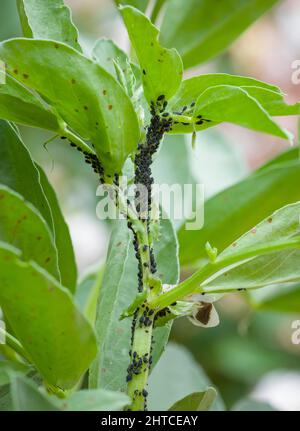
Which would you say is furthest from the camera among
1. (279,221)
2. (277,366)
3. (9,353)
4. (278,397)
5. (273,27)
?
(273,27)

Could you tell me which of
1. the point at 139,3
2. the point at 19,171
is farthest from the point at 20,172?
the point at 139,3

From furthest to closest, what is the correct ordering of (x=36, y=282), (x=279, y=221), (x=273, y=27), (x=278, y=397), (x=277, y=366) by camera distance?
(x=273, y=27) < (x=277, y=366) < (x=278, y=397) < (x=279, y=221) < (x=36, y=282)

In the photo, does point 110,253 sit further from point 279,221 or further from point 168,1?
point 168,1

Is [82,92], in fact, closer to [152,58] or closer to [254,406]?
[152,58]

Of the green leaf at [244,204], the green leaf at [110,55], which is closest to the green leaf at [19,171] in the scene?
the green leaf at [110,55]

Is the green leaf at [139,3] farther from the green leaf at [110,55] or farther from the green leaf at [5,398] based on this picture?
the green leaf at [5,398]
